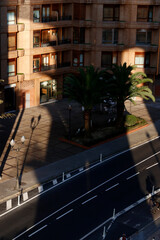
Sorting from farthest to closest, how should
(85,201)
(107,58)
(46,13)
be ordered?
(107,58)
(46,13)
(85,201)

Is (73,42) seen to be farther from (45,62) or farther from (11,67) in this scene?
(11,67)

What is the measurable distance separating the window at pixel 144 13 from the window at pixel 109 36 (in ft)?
14.2

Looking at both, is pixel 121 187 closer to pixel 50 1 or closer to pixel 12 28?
pixel 12 28

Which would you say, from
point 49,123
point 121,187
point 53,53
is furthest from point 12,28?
point 121,187

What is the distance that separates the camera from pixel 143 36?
242 ft

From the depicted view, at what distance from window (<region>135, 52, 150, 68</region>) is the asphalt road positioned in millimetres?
27196

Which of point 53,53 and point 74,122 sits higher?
point 53,53

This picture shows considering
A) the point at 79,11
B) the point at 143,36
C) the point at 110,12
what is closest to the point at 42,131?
the point at 79,11

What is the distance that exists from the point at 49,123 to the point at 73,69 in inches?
626

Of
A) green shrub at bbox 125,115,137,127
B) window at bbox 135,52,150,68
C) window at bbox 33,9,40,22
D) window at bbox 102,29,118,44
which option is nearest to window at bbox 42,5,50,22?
window at bbox 33,9,40,22

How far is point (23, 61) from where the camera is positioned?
6706cm

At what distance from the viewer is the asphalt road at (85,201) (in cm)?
3441

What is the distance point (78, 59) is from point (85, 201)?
39034 millimetres

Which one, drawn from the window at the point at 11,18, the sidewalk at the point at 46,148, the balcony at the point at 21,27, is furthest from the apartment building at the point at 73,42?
the sidewalk at the point at 46,148
